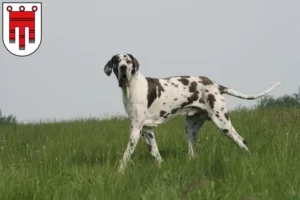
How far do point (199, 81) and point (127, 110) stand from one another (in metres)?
1.54

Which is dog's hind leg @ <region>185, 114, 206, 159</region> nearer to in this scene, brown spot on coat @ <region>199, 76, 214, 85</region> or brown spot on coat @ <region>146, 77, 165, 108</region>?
brown spot on coat @ <region>199, 76, 214, 85</region>

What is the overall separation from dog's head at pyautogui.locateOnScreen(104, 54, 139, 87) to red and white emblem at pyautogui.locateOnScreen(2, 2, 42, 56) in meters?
3.22

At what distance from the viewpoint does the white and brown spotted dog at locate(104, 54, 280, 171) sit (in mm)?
7383

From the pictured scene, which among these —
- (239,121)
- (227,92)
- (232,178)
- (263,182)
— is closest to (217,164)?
(232,178)

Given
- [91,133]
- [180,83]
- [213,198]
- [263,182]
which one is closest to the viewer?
[213,198]

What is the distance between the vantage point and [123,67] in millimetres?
7293

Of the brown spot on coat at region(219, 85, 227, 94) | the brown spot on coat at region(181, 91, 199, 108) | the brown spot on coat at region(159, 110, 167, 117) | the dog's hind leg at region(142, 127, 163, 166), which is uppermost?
the brown spot on coat at region(219, 85, 227, 94)

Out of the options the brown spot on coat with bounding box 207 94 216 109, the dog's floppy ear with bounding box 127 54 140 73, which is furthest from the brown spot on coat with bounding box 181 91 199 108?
the dog's floppy ear with bounding box 127 54 140 73

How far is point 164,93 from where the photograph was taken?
778 cm

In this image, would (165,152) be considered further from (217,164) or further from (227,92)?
(217,164)

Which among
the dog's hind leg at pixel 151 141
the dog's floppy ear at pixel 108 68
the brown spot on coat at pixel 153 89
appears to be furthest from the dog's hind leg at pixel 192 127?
the dog's floppy ear at pixel 108 68

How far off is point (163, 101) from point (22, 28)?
467 cm

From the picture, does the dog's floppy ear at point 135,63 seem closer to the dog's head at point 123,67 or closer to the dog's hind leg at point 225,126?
the dog's head at point 123,67

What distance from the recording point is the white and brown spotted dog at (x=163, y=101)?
24.2ft
